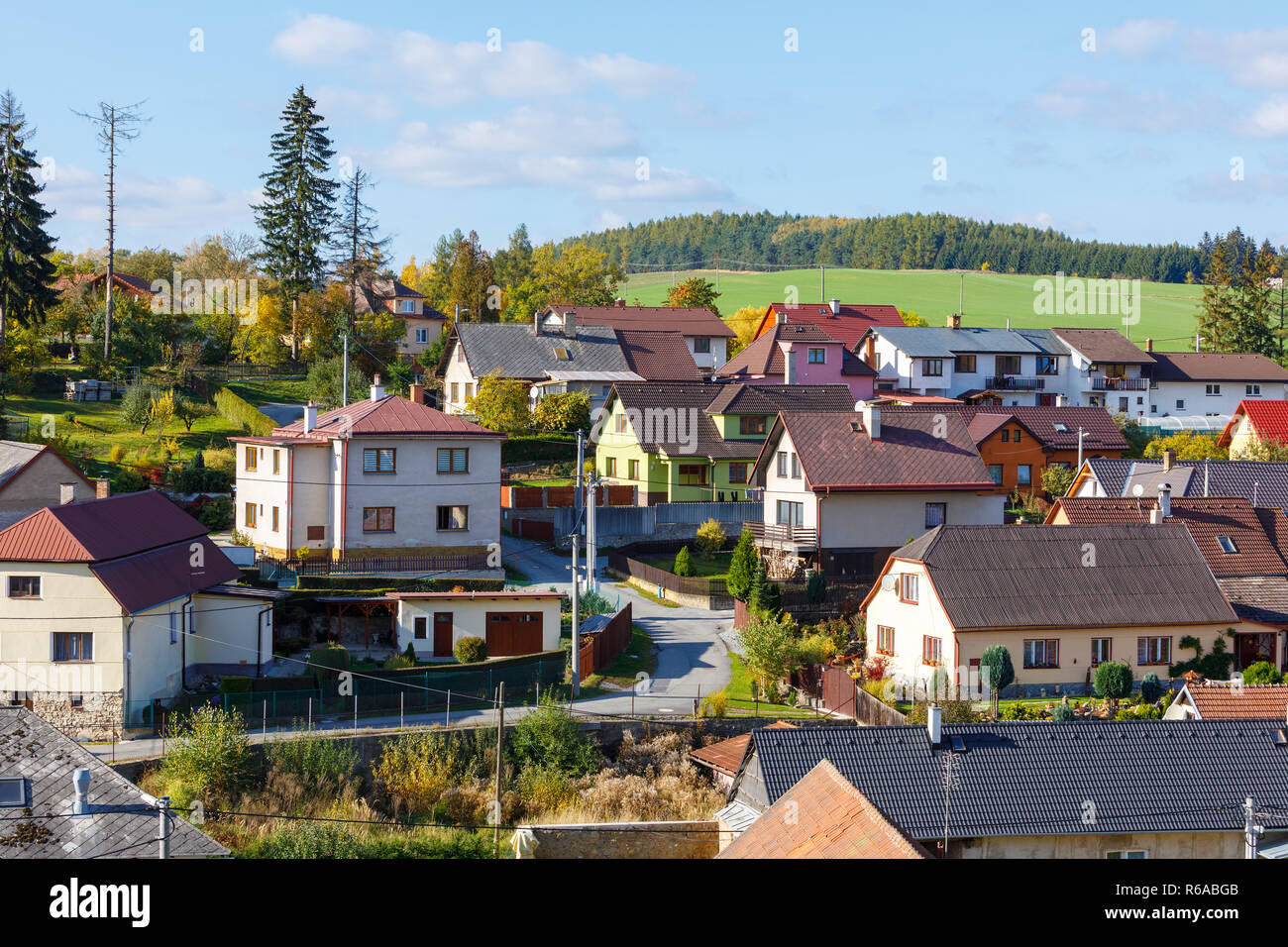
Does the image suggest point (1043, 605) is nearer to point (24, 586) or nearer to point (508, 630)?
point (508, 630)

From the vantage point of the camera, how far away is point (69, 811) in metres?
21.5

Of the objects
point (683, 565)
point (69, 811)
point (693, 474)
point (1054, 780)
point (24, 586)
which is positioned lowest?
point (1054, 780)

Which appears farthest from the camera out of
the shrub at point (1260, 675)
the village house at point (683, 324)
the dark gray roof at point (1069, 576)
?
the village house at point (683, 324)

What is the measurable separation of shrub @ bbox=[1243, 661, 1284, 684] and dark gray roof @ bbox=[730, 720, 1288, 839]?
35.2ft

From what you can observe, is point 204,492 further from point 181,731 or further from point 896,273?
point 896,273

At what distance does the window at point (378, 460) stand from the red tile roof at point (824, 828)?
28.9 m

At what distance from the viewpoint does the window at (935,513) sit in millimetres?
50406

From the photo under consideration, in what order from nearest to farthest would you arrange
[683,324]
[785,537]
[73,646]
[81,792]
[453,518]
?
1. [81,792]
2. [73,646]
3. [453,518]
4. [785,537]
5. [683,324]

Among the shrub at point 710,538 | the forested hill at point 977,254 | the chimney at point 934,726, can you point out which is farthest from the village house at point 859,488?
the forested hill at point 977,254

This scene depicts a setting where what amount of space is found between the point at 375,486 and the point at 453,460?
302 cm

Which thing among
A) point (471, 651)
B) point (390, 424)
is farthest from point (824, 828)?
point (390, 424)

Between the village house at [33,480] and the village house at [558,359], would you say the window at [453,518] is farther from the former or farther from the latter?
the village house at [558,359]

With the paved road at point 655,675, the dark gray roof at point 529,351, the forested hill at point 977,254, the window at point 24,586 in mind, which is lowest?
the paved road at point 655,675

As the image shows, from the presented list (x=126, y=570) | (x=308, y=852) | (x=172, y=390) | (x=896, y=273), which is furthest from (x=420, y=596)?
(x=896, y=273)
